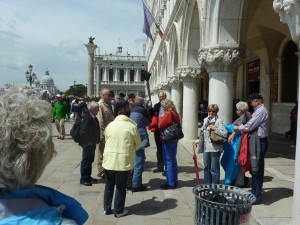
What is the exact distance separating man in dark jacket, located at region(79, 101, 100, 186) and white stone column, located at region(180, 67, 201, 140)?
22.0 ft

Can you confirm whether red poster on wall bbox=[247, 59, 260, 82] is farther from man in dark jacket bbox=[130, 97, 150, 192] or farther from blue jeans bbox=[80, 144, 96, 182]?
blue jeans bbox=[80, 144, 96, 182]

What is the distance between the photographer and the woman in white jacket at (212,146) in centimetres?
573

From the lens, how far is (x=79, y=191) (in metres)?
6.21

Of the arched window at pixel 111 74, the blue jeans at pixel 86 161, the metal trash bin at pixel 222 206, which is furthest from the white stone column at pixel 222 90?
the arched window at pixel 111 74

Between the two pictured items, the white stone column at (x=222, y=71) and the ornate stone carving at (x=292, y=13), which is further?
the white stone column at (x=222, y=71)

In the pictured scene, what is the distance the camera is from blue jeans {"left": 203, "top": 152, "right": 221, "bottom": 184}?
5.82 meters

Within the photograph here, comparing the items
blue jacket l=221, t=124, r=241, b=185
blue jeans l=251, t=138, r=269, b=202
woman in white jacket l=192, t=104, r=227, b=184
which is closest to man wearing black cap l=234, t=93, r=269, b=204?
blue jeans l=251, t=138, r=269, b=202

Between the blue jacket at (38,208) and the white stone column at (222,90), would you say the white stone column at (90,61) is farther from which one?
the blue jacket at (38,208)

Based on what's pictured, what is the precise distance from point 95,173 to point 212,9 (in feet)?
15.4

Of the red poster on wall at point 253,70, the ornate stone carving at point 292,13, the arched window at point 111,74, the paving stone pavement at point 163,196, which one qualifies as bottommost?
the paving stone pavement at point 163,196

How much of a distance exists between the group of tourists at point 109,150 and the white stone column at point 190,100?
188 inches

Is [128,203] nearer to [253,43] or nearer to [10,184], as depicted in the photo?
[10,184]

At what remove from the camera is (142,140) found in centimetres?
655

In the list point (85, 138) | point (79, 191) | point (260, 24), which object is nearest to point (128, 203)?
point (79, 191)
